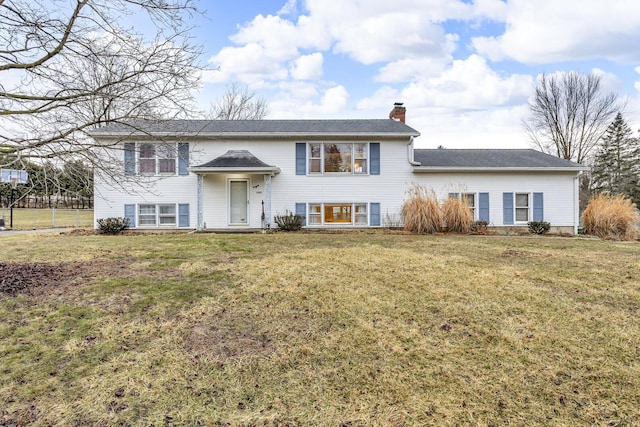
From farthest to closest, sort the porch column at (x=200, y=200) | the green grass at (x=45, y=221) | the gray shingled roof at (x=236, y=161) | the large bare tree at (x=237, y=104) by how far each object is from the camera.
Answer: the large bare tree at (x=237, y=104) < the green grass at (x=45, y=221) < the porch column at (x=200, y=200) < the gray shingled roof at (x=236, y=161)

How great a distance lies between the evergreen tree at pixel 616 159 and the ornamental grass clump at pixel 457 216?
27382 mm

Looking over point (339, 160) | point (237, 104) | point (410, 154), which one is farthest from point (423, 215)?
point (237, 104)

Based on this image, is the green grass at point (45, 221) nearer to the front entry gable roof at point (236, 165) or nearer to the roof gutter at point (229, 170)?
the roof gutter at point (229, 170)

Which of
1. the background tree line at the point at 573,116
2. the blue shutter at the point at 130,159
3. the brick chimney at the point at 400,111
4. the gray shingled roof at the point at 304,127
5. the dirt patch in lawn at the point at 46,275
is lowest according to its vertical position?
the dirt patch in lawn at the point at 46,275

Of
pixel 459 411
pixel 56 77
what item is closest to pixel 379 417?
pixel 459 411

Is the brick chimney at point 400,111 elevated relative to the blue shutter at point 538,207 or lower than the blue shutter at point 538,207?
elevated

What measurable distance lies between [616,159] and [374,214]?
102 feet

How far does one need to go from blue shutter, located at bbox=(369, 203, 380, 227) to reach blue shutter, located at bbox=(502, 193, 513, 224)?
538cm

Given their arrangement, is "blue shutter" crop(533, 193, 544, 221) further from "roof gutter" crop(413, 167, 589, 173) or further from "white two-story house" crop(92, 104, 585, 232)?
"roof gutter" crop(413, 167, 589, 173)

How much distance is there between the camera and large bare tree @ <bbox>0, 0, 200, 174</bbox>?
476cm

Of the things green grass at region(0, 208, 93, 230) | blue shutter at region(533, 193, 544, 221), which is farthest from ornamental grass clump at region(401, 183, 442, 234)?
green grass at region(0, 208, 93, 230)

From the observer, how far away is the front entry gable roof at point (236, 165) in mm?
12750

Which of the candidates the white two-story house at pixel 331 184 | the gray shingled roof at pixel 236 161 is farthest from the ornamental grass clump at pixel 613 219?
the gray shingled roof at pixel 236 161

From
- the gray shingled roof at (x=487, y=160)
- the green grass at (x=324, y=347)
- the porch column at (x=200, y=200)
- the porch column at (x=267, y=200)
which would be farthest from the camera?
the gray shingled roof at (x=487, y=160)
